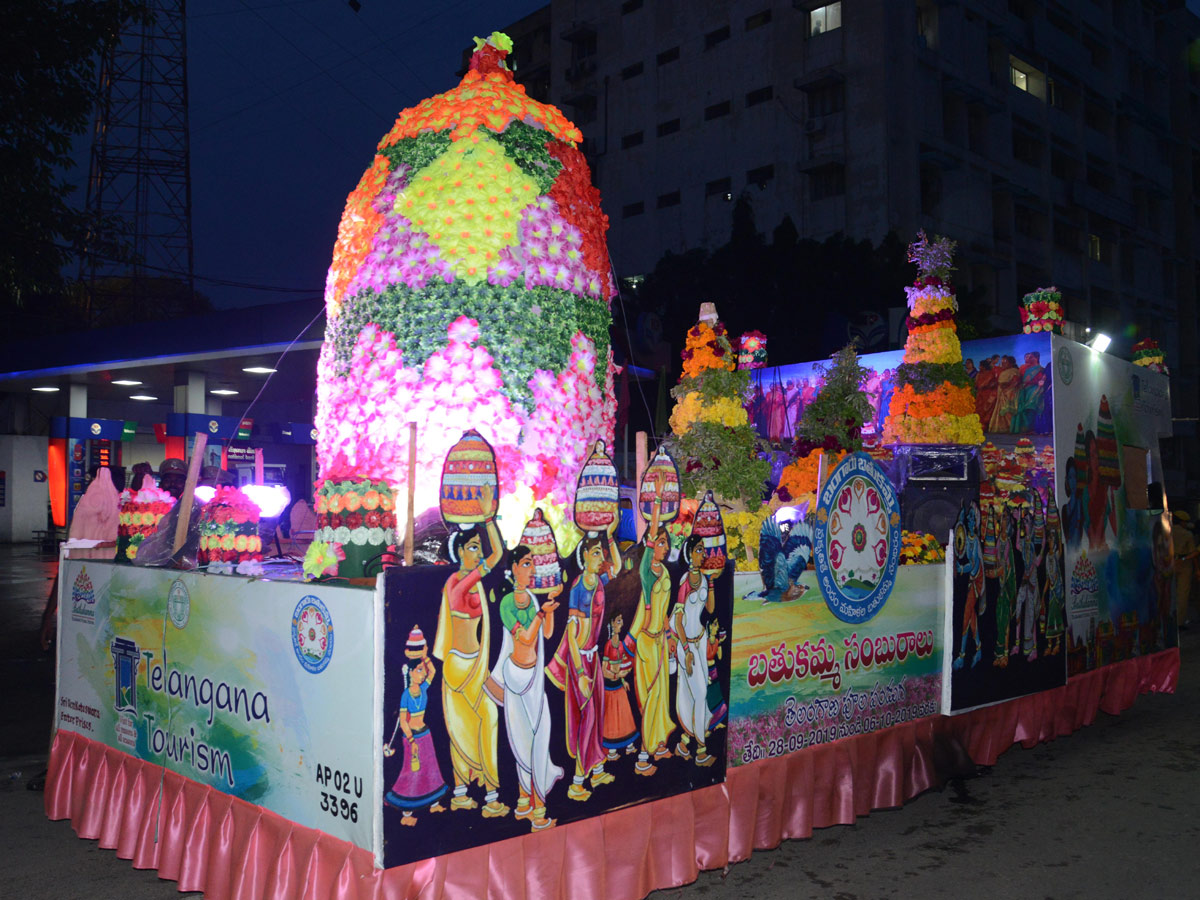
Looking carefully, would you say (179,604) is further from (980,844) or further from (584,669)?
(980,844)

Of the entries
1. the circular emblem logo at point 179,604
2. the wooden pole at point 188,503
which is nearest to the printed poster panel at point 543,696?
the circular emblem logo at point 179,604

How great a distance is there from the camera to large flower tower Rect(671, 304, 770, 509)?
848 cm

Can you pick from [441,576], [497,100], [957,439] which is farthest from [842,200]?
[441,576]

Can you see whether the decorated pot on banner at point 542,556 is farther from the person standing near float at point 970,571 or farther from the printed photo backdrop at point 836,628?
the person standing near float at point 970,571

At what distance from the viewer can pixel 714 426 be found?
8.62m

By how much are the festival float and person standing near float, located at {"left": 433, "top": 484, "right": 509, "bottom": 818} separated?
0.4 inches

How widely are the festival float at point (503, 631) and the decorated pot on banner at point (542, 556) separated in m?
0.01

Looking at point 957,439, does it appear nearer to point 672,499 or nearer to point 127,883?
point 672,499

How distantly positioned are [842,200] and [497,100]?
30178mm

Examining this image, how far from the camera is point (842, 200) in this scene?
3334 centimetres

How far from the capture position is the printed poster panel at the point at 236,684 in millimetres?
3656

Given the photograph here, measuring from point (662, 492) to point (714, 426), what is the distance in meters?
4.19

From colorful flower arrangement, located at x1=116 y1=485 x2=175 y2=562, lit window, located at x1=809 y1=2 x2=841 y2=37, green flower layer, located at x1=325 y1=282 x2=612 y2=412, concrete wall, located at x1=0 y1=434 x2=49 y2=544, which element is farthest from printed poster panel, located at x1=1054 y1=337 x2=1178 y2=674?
lit window, located at x1=809 y1=2 x2=841 y2=37

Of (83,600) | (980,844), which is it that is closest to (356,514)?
(83,600)
